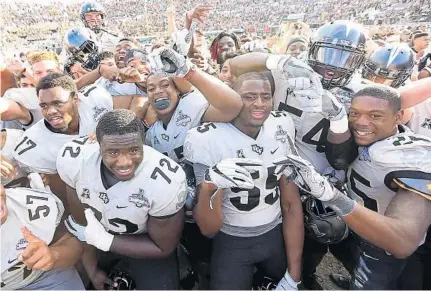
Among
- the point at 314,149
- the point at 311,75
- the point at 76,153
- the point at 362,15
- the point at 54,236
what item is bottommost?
the point at 362,15

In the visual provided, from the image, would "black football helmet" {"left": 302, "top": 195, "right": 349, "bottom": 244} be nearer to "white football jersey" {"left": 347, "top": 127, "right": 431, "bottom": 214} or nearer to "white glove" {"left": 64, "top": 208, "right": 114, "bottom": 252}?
"white football jersey" {"left": 347, "top": 127, "right": 431, "bottom": 214}

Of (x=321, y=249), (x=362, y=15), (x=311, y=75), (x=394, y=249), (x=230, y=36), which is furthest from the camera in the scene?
(x=362, y=15)

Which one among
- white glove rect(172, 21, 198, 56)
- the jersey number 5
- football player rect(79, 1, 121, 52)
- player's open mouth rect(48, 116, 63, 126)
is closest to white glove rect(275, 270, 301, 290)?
the jersey number 5

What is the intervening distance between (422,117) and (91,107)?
2.09 meters

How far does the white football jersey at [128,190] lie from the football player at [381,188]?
2.00 ft

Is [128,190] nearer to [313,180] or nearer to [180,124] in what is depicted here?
[180,124]

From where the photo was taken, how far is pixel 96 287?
2.27 meters

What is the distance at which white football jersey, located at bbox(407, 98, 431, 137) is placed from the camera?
2.38 m

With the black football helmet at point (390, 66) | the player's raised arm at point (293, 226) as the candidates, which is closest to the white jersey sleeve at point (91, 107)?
the player's raised arm at point (293, 226)

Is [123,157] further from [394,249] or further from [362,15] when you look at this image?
[362,15]

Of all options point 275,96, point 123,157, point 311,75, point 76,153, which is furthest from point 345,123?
point 76,153

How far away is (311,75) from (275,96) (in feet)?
1.24

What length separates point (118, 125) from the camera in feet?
6.03

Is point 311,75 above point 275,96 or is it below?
above
